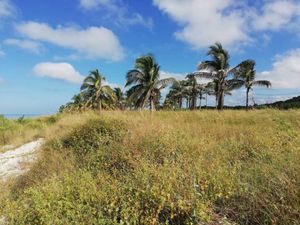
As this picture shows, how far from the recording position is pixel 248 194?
3.35 metres

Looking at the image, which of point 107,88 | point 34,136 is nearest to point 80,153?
point 34,136

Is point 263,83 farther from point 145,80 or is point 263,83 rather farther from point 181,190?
point 181,190

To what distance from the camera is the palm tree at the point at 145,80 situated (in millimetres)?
29312

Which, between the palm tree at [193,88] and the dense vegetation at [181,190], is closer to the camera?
the dense vegetation at [181,190]

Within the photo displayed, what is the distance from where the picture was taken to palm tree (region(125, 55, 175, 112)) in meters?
29.3

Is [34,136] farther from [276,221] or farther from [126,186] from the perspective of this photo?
[276,221]

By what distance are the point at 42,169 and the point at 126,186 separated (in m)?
3.18

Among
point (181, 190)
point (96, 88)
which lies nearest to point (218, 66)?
point (96, 88)

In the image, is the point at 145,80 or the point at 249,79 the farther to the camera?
the point at 249,79

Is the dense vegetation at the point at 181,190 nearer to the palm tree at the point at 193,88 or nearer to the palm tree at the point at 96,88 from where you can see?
the palm tree at the point at 96,88

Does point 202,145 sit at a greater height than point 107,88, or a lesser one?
lesser

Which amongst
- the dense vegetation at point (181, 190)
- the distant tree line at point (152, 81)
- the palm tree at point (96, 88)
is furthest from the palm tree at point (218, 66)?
the dense vegetation at point (181, 190)

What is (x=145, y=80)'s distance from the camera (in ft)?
97.1

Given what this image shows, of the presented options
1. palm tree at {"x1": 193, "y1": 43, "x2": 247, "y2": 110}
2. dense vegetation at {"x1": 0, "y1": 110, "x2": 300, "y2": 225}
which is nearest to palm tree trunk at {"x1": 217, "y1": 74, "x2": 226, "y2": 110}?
palm tree at {"x1": 193, "y1": 43, "x2": 247, "y2": 110}
